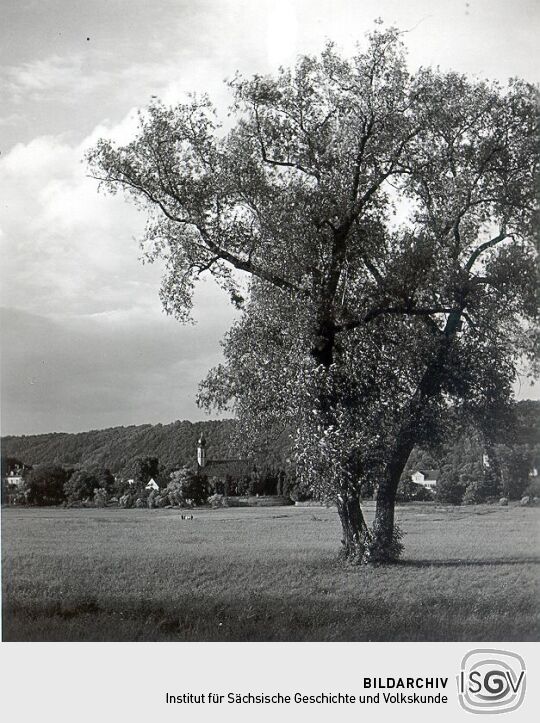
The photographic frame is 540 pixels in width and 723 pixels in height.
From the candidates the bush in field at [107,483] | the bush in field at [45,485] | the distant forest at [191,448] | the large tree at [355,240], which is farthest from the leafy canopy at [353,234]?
the bush in field at [45,485]

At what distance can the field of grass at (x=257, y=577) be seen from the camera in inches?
280

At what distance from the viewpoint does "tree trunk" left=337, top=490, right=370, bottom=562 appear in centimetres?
832

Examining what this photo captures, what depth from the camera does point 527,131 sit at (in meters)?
8.23

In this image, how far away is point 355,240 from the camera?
8.17 m

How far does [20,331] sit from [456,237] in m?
5.61

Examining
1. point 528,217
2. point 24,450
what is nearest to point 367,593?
point 24,450

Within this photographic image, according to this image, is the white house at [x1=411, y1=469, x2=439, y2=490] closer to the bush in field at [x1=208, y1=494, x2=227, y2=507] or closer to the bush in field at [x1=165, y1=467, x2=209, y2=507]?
the bush in field at [x1=208, y1=494, x2=227, y2=507]

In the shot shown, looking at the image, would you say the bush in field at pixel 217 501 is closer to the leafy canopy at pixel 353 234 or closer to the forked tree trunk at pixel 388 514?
the leafy canopy at pixel 353 234

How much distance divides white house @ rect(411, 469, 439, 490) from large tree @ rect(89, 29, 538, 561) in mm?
311

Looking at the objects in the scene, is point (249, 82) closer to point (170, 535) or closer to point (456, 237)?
point (456, 237)

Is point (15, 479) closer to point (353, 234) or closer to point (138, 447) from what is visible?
point (138, 447)

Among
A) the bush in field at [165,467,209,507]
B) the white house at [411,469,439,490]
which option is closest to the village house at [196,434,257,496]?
the bush in field at [165,467,209,507]
